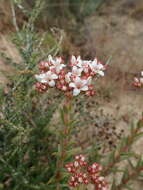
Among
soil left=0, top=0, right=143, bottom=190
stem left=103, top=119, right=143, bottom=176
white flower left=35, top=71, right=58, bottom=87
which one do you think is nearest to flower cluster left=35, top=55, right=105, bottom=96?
white flower left=35, top=71, right=58, bottom=87

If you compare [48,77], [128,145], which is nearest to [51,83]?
[48,77]

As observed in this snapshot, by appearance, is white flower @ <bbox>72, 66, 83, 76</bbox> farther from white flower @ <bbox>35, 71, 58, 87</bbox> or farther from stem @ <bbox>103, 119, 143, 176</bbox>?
stem @ <bbox>103, 119, 143, 176</bbox>

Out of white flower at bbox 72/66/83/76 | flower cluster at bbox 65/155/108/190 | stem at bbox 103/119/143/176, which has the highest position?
white flower at bbox 72/66/83/76

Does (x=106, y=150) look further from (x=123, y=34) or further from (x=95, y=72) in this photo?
(x=123, y=34)

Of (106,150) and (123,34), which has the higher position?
(123,34)

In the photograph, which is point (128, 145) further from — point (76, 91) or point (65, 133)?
point (76, 91)

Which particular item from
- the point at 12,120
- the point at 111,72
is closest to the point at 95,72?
the point at 12,120
